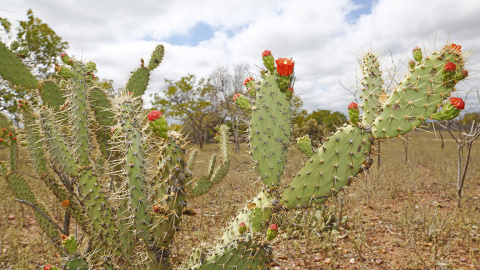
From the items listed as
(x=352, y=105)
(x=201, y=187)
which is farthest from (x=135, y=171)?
(x=201, y=187)

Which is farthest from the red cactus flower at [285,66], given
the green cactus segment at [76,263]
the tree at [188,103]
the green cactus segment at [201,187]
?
the tree at [188,103]

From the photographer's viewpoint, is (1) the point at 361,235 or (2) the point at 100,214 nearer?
(2) the point at 100,214

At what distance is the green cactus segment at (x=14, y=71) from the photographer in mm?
2666

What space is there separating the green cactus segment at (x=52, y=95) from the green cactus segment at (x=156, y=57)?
887 millimetres

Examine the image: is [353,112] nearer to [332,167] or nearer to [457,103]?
[332,167]

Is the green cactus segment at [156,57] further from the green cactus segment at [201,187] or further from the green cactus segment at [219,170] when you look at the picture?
the green cactus segment at [201,187]

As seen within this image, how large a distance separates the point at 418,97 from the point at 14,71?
3.42m

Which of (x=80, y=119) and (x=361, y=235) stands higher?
(x=80, y=119)

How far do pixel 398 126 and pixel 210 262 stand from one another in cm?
136

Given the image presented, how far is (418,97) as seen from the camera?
1578 millimetres

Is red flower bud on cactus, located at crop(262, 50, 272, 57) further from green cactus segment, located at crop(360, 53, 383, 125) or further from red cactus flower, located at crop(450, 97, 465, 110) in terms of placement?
red cactus flower, located at crop(450, 97, 465, 110)

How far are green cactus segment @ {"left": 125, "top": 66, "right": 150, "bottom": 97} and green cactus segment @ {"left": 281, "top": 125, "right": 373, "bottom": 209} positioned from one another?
1.91 m

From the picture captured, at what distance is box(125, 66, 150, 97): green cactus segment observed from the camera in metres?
2.81

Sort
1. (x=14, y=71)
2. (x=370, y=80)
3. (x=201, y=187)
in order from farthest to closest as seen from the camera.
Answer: (x=201, y=187)
(x=14, y=71)
(x=370, y=80)
